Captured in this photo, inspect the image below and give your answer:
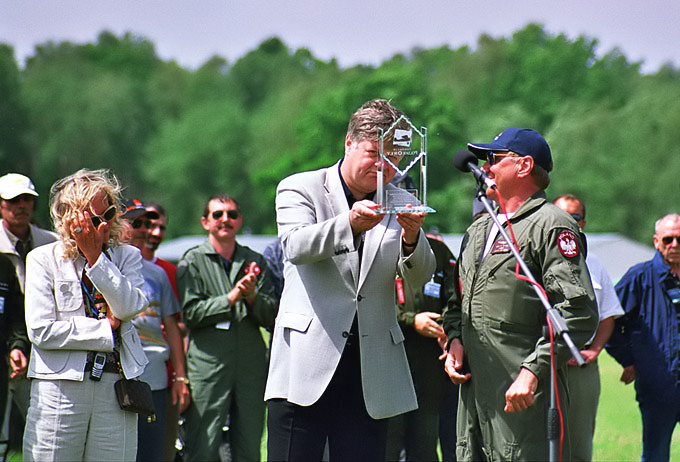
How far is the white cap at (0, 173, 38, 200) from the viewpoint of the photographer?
572 cm

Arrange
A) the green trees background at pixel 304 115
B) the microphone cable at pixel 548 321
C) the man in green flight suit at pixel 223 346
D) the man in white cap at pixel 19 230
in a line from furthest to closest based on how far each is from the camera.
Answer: the green trees background at pixel 304 115
the man in green flight suit at pixel 223 346
the man in white cap at pixel 19 230
the microphone cable at pixel 548 321

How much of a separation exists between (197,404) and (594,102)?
38788 mm

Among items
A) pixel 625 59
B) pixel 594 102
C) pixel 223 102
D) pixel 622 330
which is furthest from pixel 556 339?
pixel 223 102

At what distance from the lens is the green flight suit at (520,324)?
3537 millimetres

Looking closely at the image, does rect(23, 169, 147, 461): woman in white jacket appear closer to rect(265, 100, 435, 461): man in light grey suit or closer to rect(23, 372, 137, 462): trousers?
rect(23, 372, 137, 462): trousers

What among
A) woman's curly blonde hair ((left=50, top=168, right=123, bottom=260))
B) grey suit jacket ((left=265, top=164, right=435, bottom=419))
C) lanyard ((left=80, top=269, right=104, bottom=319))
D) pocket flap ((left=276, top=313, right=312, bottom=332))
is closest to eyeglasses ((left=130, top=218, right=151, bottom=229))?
woman's curly blonde hair ((left=50, top=168, right=123, bottom=260))

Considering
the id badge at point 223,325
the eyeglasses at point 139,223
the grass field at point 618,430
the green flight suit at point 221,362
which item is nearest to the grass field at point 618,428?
the grass field at point 618,430

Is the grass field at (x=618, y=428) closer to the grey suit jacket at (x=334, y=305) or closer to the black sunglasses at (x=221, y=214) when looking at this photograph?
the grey suit jacket at (x=334, y=305)

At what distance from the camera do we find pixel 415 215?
136 inches

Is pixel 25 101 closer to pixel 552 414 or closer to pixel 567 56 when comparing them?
pixel 567 56

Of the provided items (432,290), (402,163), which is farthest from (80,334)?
(432,290)

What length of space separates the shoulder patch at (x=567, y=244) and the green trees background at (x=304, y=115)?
28.3 m

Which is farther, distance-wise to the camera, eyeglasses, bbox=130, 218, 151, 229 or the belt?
eyeglasses, bbox=130, 218, 151, 229

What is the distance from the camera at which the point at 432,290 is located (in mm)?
5953
